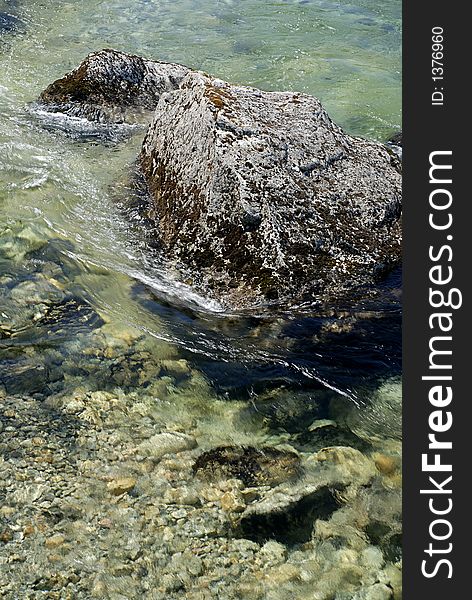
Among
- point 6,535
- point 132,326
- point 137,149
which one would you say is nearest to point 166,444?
point 6,535

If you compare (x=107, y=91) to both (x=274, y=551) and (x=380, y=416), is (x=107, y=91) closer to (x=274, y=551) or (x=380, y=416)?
(x=380, y=416)

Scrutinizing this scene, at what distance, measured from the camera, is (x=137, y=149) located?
30.3 feet

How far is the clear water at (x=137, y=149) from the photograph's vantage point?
5.43 metres

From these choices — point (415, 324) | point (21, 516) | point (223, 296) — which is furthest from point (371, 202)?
point (21, 516)

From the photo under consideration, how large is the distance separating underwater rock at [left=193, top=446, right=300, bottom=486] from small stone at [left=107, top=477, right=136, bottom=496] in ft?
1.40

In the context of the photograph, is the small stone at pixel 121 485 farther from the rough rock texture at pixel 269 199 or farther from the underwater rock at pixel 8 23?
the underwater rock at pixel 8 23

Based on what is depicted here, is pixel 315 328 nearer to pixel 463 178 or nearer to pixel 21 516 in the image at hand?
pixel 463 178

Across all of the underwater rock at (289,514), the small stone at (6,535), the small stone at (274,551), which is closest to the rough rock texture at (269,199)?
the underwater rock at (289,514)

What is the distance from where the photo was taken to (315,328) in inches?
224

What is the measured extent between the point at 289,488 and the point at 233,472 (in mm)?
375

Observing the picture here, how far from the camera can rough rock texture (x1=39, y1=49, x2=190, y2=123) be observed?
10.3m

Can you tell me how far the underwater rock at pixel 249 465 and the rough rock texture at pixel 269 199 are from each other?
1755mm

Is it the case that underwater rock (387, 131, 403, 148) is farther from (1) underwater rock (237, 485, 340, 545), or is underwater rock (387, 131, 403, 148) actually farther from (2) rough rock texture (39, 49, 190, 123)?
(1) underwater rock (237, 485, 340, 545)

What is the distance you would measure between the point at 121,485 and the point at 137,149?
610 centimetres
